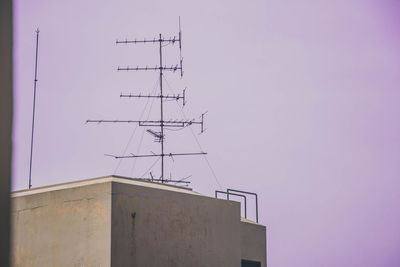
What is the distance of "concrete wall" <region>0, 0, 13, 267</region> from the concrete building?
28.2ft

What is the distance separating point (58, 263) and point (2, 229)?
950 centimetres

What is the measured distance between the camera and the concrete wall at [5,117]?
21.6 ft

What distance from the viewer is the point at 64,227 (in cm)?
1584

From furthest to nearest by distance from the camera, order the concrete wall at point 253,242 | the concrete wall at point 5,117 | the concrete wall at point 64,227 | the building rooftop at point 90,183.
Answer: the concrete wall at point 253,242
the building rooftop at point 90,183
the concrete wall at point 64,227
the concrete wall at point 5,117

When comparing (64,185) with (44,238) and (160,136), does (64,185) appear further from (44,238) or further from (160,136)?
(160,136)

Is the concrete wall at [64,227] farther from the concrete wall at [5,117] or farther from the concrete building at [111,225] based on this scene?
the concrete wall at [5,117]

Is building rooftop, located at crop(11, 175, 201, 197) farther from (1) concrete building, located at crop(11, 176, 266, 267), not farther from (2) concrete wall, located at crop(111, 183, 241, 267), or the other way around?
(2) concrete wall, located at crop(111, 183, 241, 267)

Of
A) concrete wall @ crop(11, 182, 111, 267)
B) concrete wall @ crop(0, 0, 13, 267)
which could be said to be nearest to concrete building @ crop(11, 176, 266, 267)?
concrete wall @ crop(11, 182, 111, 267)

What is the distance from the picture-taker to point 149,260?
54.0 ft

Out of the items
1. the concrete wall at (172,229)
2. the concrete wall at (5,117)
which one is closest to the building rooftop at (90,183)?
the concrete wall at (172,229)

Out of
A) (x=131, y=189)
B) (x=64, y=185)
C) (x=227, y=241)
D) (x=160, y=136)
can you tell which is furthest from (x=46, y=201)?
(x=160, y=136)

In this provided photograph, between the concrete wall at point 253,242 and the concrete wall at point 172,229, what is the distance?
979mm

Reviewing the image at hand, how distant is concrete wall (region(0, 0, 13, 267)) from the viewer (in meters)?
6.58

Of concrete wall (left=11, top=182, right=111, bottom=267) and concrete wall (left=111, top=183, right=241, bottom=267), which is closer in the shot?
concrete wall (left=11, top=182, right=111, bottom=267)
